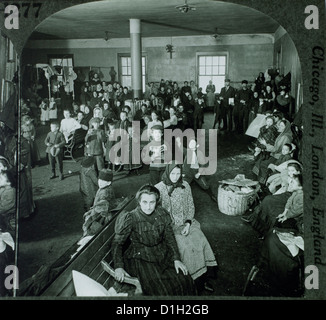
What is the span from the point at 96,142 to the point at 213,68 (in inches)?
228

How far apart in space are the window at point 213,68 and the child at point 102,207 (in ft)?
16.6

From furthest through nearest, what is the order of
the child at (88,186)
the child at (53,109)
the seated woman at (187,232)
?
the child at (53,109), the child at (88,186), the seated woman at (187,232)

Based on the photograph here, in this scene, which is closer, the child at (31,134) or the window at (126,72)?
the child at (31,134)

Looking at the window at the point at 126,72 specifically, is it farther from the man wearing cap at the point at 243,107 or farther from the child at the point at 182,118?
the man wearing cap at the point at 243,107

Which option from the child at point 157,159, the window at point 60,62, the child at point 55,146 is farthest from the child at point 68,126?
the window at point 60,62

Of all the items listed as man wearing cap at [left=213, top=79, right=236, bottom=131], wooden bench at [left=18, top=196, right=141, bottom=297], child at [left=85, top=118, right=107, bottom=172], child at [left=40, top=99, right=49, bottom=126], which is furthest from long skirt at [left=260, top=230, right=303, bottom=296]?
child at [left=40, top=99, right=49, bottom=126]

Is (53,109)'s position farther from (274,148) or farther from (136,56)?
(274,148)

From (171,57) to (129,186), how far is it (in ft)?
20.5

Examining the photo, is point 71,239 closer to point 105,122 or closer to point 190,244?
point 190,244

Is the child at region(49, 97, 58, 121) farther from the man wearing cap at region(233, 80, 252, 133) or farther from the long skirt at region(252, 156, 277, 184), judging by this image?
the long skirt at region(252, 156, 277, 184)

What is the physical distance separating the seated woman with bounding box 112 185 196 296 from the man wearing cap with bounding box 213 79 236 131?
2754 mm

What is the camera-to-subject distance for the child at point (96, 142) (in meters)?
4.96

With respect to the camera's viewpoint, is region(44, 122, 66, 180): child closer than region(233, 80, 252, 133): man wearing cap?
Yes

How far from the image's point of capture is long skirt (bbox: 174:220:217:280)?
3.50 m
